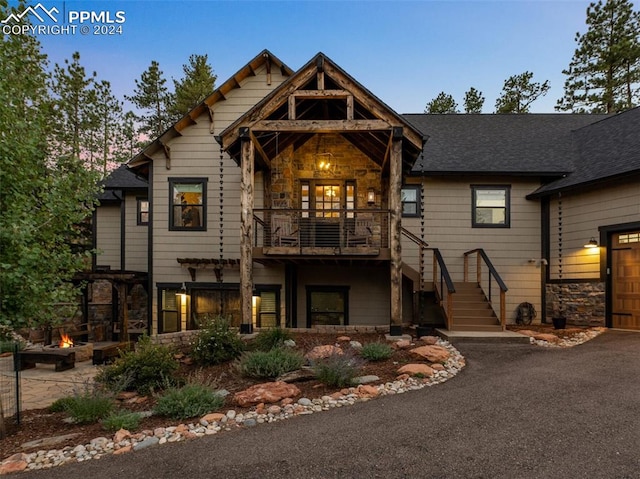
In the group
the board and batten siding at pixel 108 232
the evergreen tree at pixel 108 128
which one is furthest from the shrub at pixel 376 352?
the evergreen tree at pixel 108 128

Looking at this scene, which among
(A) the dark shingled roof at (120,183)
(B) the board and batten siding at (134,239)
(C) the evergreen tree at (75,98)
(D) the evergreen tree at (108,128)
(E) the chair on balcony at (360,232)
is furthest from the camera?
(D) the evergreen tree at (108,128)

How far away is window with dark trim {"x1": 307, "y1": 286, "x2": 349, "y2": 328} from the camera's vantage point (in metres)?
11.3

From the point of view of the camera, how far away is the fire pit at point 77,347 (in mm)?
9742

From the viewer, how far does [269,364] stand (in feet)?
18.6

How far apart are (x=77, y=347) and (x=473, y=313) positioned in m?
11.4

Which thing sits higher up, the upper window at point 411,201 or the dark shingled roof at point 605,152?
the dark shingled roof at point 605,152

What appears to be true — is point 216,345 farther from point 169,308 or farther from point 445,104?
point 445,104

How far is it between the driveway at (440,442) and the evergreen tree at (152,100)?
24890 millimetres

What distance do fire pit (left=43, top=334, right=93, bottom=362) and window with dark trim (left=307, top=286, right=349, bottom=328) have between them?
6.70 m

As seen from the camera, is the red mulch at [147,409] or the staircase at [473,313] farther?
the staircase at [473,313]

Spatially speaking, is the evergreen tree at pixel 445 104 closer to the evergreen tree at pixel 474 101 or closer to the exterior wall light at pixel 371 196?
the evergreen tree at pixel 474 101

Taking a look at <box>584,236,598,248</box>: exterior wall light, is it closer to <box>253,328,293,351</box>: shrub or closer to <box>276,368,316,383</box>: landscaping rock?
<box>253,328,293,351</box>: shrub

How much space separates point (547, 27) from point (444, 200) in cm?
1638

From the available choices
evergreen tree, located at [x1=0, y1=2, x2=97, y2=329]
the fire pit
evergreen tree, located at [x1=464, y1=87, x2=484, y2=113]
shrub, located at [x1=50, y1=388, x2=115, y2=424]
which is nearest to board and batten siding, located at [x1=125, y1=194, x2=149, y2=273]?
the fire pit
